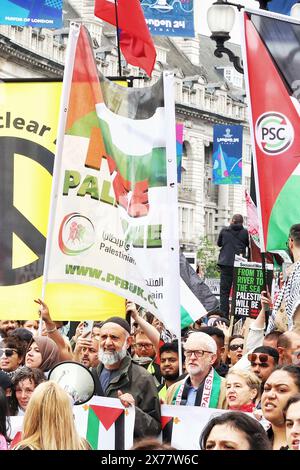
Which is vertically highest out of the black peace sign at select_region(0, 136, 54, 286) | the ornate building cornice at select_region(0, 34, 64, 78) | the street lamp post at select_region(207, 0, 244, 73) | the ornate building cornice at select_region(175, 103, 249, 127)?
the ornate building cornice at select_region(175, 103, 249, 127)

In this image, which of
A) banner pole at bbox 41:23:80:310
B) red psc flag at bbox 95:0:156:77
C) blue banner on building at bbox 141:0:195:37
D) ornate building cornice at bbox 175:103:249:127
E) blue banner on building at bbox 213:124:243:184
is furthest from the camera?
ornate building cornice at bbox 175:103:249:127

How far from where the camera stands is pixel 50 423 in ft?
20.1

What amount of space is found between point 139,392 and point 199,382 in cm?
59

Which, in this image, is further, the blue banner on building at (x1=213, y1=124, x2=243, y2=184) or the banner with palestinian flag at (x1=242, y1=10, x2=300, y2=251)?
the blue banner on building at (x1=213, y1=124, x2=243, y2=184)

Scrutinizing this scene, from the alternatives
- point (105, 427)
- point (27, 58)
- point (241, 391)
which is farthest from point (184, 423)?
point (27, 58)

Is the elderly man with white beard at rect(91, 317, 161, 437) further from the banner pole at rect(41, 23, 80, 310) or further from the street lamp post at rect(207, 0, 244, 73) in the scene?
the street lamp post at rect(207, 0, 244, 73)

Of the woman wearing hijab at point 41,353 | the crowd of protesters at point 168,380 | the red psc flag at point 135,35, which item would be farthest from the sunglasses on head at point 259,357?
the red psc flag at point 135,35

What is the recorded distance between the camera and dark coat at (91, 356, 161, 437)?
24.1 feet

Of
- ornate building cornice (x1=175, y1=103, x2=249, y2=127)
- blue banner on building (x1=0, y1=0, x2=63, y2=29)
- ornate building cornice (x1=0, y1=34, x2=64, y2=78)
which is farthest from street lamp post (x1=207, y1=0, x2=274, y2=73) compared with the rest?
ornate building cornice (x1=175, y1=103, x2=249, y2=127)

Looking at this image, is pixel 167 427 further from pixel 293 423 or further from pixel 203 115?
pixel 203 115

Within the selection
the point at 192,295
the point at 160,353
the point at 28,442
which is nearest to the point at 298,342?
the point at 160,353

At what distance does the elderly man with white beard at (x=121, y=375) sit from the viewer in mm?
7699

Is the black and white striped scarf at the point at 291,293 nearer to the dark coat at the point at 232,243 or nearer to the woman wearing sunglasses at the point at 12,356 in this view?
the woman wearing sunglasses at the point at 12,356

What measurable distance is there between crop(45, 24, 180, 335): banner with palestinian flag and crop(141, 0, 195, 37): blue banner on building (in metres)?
16.6
